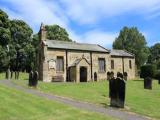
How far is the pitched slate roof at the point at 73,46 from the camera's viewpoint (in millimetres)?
49281

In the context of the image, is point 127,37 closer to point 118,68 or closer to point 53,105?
point 118,68

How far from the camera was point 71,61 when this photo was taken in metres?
50.2

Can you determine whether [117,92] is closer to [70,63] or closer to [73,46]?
[70,63]

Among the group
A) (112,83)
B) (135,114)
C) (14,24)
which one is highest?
(14,24)

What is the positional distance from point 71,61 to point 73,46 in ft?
9.76

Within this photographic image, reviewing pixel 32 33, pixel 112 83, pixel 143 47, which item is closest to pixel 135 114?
pixel 112 83

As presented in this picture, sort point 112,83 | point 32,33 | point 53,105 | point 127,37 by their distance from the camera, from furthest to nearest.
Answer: point 127,37
point 32,33
point 112,83
point 53,105

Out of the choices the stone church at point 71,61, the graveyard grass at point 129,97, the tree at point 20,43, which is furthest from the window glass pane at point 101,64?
the graveyard grass at point 129,97

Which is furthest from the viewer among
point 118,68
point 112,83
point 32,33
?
point 32,33

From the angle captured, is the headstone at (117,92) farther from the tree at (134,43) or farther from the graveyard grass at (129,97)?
the tree at (134,43)

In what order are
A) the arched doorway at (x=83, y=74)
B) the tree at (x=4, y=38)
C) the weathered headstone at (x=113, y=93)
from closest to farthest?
the weathered headstone at (x=113, y=93) → the arched doorway at (x=83, y=74) → the tree at (x=4, y=38)

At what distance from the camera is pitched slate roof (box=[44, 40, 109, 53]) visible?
49281 millimetres

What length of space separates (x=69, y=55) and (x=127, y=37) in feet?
161

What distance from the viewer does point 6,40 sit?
63.8m
